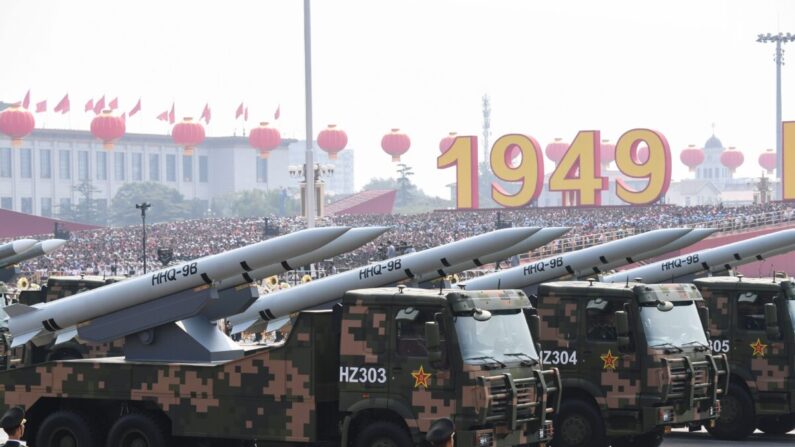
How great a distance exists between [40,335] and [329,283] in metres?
4.51

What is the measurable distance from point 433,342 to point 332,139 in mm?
108253

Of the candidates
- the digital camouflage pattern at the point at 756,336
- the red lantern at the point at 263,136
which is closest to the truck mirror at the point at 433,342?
the digital camouflage pattern at the point at 756,336

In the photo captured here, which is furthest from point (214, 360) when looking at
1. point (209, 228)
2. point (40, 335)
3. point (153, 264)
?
point (209, 228)

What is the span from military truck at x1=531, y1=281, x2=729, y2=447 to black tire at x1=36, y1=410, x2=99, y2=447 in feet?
18.6

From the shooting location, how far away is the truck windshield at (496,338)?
14906 mm

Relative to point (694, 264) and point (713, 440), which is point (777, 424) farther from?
point (694, 264)

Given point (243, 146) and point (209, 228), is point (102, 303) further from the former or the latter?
point (243, 146)

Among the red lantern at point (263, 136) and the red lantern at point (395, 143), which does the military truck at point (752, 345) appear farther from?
the red lantern at point (263, 136)

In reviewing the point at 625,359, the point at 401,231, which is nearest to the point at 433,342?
the point at 625,359

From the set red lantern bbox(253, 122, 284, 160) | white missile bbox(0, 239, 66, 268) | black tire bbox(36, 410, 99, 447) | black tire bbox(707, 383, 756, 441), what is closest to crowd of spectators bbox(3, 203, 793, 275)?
white missile bbox(0, 239, 66, 268)

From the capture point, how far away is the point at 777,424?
21.2 m

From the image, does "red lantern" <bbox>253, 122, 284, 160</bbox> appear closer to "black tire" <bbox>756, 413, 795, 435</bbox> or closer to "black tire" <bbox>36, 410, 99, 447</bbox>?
"black tire" <bbox>756, 413, 795, 435</bbox>

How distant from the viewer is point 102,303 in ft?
60.0

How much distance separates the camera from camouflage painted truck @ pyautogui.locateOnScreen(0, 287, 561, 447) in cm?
1488
